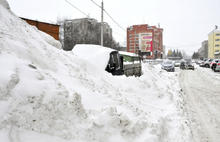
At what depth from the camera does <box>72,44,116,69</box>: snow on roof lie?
30.2ft

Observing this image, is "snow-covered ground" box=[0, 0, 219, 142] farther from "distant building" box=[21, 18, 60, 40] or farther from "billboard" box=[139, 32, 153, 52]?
"billboard" box=[139, 32, 153, 52]

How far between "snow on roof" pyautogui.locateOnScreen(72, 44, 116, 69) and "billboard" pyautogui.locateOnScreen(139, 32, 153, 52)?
195ft

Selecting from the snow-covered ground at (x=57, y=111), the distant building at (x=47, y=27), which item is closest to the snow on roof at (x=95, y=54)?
the distant building at (x=47, y=27)

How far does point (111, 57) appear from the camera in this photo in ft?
31.1

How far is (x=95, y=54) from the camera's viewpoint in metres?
9.71

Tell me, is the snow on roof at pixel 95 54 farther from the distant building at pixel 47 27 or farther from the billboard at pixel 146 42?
the billboard at pixel 146 42

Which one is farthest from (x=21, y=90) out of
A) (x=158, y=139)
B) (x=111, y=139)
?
(x=158, y=139)

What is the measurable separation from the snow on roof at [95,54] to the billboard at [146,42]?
59.4 m

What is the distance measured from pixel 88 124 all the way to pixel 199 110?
5044mm

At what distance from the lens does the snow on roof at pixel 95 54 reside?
920 cm

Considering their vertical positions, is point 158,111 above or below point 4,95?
below

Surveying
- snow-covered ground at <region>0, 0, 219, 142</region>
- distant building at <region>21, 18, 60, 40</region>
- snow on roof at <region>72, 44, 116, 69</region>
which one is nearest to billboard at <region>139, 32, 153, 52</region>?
distant building at <region>21, 18, 60, 40</region>

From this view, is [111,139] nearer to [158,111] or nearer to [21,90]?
[21,90]

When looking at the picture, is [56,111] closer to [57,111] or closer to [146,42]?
[57,111]
